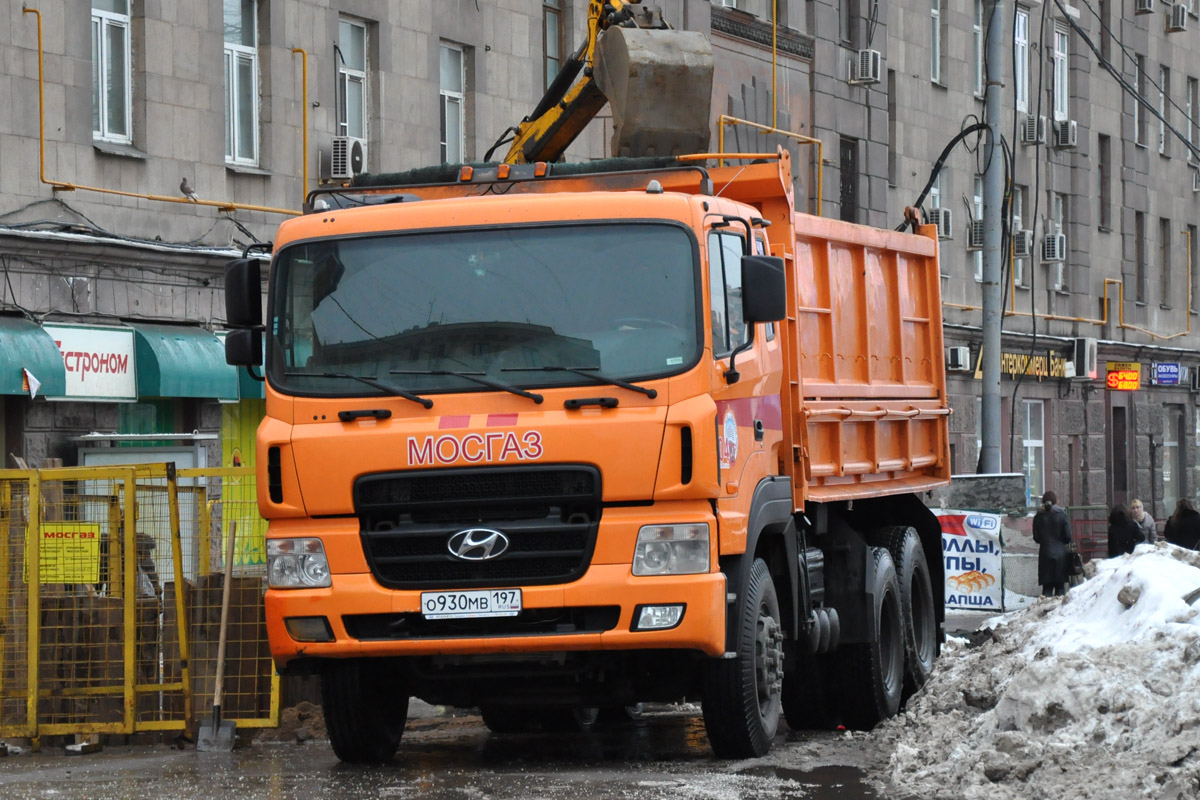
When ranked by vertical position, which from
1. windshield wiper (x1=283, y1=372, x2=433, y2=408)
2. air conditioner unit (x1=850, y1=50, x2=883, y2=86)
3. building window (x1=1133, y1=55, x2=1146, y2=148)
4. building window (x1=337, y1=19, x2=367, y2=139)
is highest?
building window (x1=1133, y1=55, x2=1146, y2=148)

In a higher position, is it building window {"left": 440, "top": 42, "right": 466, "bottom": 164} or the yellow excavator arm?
building window {"left": 440, "top": 42, "right": 466, "bottom": 164}

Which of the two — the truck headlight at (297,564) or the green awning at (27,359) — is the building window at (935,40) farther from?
the truck headlight at (297,564)

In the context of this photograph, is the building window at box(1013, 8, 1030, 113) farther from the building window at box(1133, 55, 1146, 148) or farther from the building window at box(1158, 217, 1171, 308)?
the building window at box(1158, 217, 1171, 308)

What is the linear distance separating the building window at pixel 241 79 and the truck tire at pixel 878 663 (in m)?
10.3

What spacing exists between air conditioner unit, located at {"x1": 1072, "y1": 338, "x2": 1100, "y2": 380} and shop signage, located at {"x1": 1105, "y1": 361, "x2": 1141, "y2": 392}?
1.51 meters

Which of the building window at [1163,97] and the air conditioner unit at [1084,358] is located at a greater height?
the building window at [1163,97]

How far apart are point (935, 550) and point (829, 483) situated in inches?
106

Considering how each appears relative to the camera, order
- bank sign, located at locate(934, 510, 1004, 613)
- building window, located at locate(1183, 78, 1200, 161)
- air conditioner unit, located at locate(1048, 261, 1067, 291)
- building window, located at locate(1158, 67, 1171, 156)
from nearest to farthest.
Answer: bank sign, located at locate(934, 510, 1004, 613), air conditioner unit, located at locate(1048, 261, 1067, 291), building window, located at locate(1158, 67, 1171, 156), building window, located at locate(1183, 78, 1200, 161)

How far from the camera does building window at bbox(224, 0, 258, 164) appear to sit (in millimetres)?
20875

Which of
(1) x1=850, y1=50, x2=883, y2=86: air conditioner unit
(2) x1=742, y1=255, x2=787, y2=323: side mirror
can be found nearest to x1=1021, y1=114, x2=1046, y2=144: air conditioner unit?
(1) x1=850, y1=50, x2=883, y2=86: air conditioner unit

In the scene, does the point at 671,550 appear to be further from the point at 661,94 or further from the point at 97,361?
the point at 97,361

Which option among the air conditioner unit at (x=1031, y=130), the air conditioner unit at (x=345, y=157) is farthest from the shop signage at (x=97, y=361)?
the air conditioner unit at (x=1031, y=130)

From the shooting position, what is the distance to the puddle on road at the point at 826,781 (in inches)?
358

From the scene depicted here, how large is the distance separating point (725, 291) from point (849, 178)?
2466 centimetres
